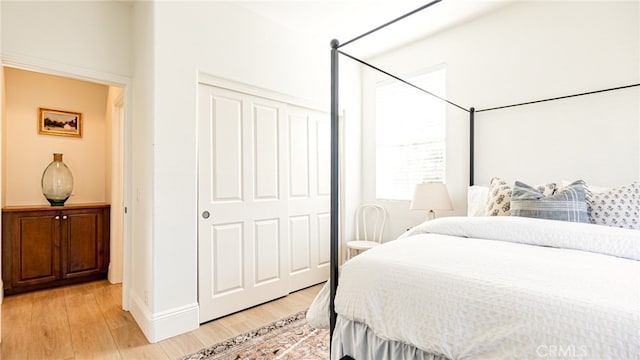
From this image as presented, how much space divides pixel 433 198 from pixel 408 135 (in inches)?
37.8

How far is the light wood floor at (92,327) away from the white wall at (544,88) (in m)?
2.13

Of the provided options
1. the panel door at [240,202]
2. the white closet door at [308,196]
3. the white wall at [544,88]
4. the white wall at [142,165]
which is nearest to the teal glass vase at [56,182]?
the white wall at [142,165]

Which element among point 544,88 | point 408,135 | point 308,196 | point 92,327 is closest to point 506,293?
point 544,88

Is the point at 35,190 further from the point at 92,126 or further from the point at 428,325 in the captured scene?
the point at 428,325

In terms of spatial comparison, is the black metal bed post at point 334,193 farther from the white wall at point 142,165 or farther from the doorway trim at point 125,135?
the doorway trim at point 125,135

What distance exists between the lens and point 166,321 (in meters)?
2.16

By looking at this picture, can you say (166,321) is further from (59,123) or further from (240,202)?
(59,123)

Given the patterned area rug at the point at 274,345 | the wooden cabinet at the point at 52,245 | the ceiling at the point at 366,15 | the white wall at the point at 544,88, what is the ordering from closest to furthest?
the patterned area rug at the point at 274,345 → the white wall at the point at 544,88 → the ceiling at the point at 366,15 → the wooden cabinet at the point at 52,245

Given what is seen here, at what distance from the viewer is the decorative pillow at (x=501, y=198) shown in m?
2.04

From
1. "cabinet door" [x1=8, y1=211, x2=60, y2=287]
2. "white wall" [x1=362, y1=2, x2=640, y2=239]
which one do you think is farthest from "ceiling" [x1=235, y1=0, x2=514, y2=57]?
"cabinet door" [x1=8, y1=211, x2=60, y2=287]

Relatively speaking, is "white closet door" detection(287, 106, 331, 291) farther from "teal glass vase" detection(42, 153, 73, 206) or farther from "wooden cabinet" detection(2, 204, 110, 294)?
"teal glass vase" detection(42, 153, 73, 206)

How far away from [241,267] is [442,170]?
2.18 metres

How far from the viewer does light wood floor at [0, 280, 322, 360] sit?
6.55 feet

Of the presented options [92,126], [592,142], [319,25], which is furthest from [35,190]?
[592,142]
